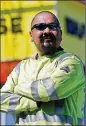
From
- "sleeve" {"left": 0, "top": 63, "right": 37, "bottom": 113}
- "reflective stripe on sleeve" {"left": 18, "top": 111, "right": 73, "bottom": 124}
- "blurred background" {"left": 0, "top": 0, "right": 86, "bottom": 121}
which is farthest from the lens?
"blurred background" {"left": 0, "top": 0, "right": 86, "bottom": 121}

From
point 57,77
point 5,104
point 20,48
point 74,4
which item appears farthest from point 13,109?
point 74,4

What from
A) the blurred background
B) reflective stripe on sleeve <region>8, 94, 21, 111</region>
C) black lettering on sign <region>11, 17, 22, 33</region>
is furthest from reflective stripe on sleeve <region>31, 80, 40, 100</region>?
black lettering on sign <region>11, 17, 22, 33</region>

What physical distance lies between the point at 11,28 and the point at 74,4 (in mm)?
1548

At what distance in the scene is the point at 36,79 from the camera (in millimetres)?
2396

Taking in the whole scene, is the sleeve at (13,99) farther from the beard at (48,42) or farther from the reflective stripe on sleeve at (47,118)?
the beard at (48,42)

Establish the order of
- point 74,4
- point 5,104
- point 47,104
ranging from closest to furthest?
point 47,104, point 5,104, point 74,4

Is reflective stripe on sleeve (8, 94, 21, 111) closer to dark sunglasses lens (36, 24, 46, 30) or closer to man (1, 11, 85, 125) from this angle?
man (1, 11, 85, 125)

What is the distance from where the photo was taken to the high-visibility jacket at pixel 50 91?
2309 mm

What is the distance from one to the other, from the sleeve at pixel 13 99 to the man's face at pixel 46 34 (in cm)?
20

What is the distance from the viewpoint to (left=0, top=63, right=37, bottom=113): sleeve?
2.40 meters

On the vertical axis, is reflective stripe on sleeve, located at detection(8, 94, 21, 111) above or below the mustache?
below

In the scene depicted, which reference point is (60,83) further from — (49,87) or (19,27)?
(19,27)

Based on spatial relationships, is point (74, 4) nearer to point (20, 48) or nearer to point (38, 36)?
point (20, 48)

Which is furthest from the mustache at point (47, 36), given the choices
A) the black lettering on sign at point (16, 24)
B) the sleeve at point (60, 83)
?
the black lettering on sign at point (16, 24)
